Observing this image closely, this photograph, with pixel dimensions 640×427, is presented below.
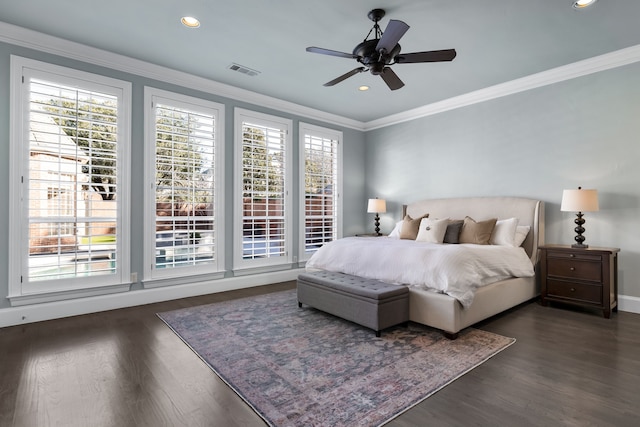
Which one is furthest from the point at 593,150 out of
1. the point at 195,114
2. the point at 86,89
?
the point at 86,89

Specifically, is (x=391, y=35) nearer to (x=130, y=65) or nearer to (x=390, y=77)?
(x=390, y=77)

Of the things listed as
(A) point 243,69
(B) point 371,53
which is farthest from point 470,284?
(A) point 243,69

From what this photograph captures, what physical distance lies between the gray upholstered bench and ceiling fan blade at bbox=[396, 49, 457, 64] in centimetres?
202

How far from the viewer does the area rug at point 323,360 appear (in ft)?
6.25

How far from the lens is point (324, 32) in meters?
3.29

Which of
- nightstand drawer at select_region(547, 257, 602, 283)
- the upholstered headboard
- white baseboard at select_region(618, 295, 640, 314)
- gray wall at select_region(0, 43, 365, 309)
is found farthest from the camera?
the upholstered headboard

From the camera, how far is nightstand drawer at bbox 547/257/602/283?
349 centimetres

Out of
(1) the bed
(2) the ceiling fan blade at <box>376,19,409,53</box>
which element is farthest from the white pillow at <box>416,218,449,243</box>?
(2) the ceiling fan blade at <box>376,19,409,53</box>

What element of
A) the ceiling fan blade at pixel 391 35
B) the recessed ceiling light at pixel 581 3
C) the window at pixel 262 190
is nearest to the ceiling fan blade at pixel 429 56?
the ceiling fan blade at pixel 391 35

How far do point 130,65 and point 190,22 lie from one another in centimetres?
127

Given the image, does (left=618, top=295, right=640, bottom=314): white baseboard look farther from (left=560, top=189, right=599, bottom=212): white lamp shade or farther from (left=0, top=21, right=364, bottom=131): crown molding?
(left=0, top=21, right=364, bottom=131): crown molding

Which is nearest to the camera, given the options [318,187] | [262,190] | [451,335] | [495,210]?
[451,335]

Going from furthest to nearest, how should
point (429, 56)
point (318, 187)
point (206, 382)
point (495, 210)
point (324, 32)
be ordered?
1. point (318, 187)
2. point (495, 210)
3. point (324, 32)
4. point (429, 56)
5. point (206, 382)

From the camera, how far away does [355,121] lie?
6.43 meters
